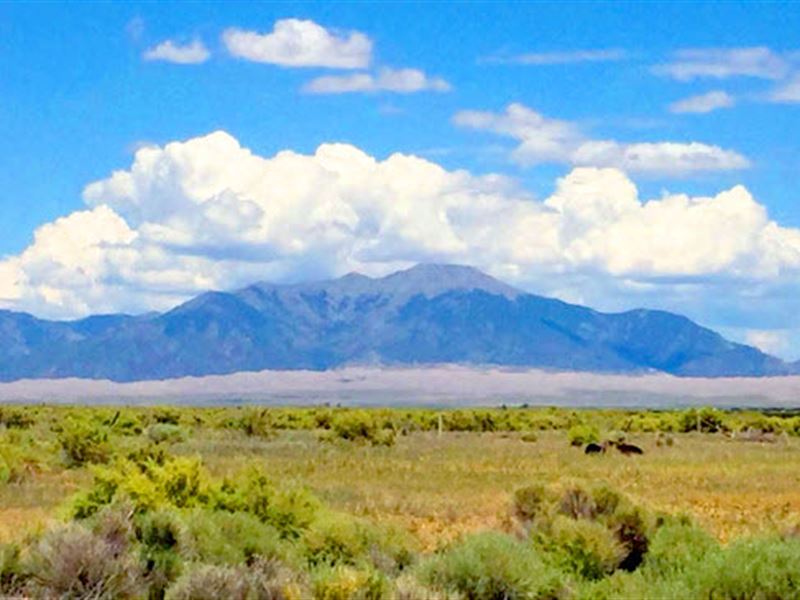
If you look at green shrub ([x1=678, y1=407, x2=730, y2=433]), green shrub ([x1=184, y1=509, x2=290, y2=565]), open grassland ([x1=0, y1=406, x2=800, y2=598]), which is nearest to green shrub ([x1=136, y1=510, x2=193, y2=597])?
open grassland ([x1=0, y1=406, x2=800, y2=598])

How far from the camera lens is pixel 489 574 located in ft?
45.6

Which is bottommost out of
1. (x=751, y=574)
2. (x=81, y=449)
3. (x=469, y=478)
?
(x=469, y=478)

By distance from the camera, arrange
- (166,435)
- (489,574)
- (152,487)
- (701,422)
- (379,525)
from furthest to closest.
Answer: (701,422) → (166,435) → (379,525) → (152,487) → (489,574)

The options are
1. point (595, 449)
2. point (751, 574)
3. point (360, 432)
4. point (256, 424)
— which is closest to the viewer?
point (751, 574)

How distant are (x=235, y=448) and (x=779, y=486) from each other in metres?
20.0

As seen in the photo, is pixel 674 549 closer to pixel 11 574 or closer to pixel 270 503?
pixel 270 503

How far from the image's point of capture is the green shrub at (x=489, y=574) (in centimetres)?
1387

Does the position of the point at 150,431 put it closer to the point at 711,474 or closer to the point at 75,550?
the point at 711,474

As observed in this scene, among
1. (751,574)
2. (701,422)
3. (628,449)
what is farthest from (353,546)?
(701,422)

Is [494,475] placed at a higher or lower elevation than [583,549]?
lower

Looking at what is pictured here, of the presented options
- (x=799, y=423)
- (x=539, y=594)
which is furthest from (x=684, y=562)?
(x=799, y=423)

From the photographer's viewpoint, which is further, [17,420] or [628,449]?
[17,420]

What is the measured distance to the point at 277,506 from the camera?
18609 mm

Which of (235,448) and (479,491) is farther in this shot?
(235,448)
